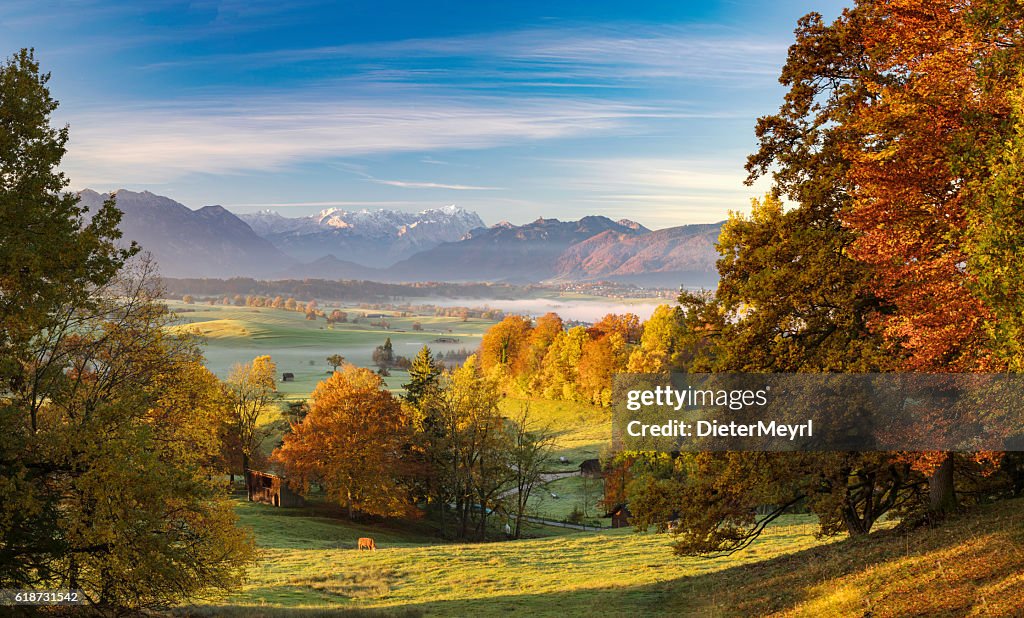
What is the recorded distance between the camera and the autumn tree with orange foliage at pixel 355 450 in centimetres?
4706

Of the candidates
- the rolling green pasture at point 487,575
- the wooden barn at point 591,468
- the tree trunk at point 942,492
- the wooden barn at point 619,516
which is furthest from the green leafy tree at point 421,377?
the tree trunk at point 942,492

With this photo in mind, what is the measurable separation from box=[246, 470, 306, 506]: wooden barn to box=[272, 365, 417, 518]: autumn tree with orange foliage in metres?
4.51

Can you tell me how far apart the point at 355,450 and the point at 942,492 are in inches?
1487

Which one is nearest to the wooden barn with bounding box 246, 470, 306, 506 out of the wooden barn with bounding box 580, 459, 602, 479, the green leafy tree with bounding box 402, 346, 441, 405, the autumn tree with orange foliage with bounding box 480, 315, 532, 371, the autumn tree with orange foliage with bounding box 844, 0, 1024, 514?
the green leafy tree with bounding box 402, 346, 441, 405

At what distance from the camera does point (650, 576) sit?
26188 millimetres

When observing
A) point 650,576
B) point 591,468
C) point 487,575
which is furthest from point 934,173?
point 591,468

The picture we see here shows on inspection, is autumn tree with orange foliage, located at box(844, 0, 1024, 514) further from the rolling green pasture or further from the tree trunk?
the rolling green pasture

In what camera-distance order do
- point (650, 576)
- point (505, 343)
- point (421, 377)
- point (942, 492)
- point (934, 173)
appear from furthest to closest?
point (505, 343)
point (421, 377)
point (650, 576)
point (942, 492)
point (934, 173)

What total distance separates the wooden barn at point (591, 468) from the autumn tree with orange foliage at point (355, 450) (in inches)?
982

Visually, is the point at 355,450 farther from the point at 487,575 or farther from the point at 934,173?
the point at 934,173

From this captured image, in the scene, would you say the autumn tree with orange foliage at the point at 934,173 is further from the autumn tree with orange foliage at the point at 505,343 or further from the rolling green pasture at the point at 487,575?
the autumn tree with orange foliage at the point at 505,343

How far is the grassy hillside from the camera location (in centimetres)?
1275

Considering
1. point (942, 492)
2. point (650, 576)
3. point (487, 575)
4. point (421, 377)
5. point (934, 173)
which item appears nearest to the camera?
point (934, 173)

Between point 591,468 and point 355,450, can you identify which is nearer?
point 355,450
